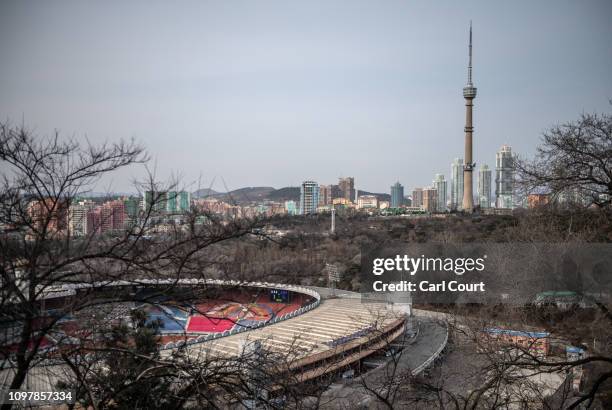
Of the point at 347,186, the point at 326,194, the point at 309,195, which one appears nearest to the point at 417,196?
the point at 347,186

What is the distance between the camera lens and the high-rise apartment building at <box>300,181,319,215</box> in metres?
50.6

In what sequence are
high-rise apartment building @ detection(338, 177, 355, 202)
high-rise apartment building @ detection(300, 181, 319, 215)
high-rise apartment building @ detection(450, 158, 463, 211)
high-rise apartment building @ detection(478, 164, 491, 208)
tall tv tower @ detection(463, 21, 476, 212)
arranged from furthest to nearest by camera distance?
high-rise apartment building @ detection(450, 158, 463, 211) → high-rise apartment building @ detection(478, 164, 491, 208) → high-rise apartment building @ detection(338, 177, 355, 202) → high-rise apartment building @ detection(300, 181, 319, 215) → tall tv tower @ detection(463, 21, 476, 212)

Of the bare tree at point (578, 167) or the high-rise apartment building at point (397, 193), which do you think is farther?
the high-rise apartment building at point (397, 193)

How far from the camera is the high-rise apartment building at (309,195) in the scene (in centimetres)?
5059

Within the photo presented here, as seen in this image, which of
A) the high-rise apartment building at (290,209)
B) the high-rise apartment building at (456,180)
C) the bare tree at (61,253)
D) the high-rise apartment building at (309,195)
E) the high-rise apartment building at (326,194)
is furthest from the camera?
the high-rise apartment building at (456,180)

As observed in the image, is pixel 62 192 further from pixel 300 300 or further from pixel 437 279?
pixel 300 300

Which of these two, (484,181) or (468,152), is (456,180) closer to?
(484,181)

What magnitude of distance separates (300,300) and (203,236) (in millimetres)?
20545

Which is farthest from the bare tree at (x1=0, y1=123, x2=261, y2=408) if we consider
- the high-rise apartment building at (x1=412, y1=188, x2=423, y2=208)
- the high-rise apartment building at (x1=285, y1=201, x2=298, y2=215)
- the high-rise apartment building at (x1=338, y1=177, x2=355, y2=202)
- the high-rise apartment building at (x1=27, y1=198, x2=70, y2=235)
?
the high-rise apartment building at (x1=412, y1=188, x2=423, y2=208)

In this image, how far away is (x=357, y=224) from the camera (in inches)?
1335

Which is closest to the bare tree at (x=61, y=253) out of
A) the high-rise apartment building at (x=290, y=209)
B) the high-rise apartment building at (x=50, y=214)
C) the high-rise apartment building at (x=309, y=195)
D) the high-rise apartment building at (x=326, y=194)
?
the high-rise apartment building at (x=50, y=214)

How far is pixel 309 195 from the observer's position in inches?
2079

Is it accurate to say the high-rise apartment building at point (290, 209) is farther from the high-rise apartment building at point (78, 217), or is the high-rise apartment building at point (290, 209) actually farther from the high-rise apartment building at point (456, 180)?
the high-rise apartment building at point (456, 180)

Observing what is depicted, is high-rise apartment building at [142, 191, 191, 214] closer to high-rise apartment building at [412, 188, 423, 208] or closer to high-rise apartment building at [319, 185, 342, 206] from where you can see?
high-rise apartment building at [319, 185, 342, 206]
